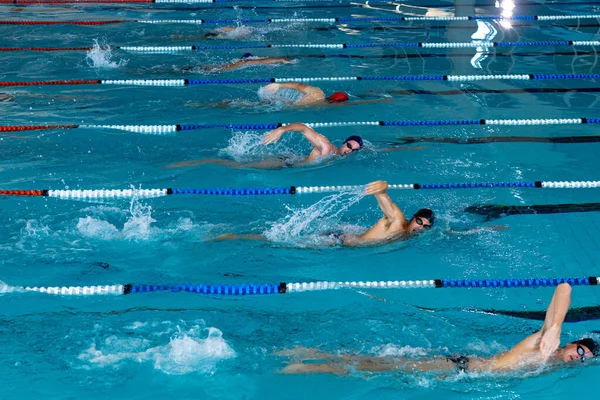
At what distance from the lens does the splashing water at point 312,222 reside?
4.93m

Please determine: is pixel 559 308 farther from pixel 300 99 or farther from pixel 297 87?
pixel 300 99

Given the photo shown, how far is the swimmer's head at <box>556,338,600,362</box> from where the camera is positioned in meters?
3.54

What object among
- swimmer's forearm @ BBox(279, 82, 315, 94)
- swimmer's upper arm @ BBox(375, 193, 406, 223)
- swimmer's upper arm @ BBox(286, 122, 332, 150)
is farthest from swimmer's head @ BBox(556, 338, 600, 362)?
swimmer's forearm @ BBox(279, 82, 315, 94)

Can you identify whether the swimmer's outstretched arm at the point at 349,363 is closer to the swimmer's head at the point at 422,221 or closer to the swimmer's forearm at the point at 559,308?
the swimmer's forearm at the point at 559,308

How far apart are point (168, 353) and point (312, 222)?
1660 millimetres

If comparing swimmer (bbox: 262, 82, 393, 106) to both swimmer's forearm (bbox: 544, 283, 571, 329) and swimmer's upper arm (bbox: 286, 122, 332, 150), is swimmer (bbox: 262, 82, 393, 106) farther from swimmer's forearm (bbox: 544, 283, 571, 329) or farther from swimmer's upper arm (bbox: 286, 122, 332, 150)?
swimmer's forearm (bbox: 544, 283, 571, 329)

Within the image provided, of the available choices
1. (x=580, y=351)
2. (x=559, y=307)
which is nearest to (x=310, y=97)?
(x=559, y=307)

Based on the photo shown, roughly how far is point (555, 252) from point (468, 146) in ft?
5.97

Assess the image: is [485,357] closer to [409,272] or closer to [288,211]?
[409,272]

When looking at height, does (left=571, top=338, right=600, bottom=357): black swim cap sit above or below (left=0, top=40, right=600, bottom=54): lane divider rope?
below

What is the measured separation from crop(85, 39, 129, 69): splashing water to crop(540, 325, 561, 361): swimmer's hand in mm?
6210

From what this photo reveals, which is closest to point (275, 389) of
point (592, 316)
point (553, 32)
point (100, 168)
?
point (592, 316)

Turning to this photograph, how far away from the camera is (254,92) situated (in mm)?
7801

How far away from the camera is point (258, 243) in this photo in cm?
488
